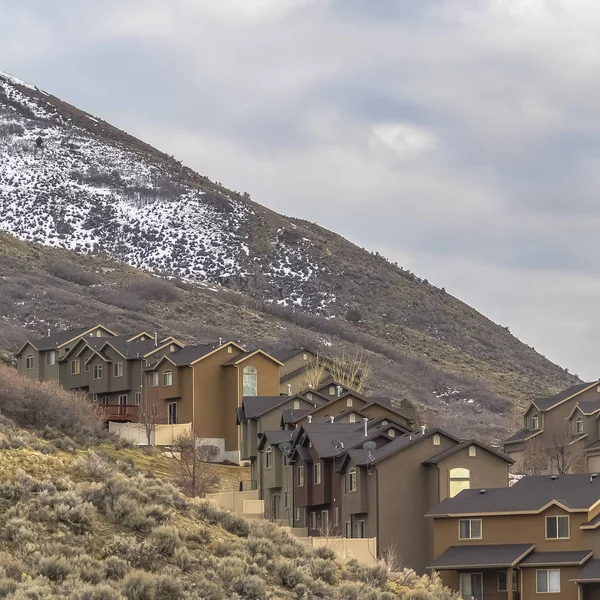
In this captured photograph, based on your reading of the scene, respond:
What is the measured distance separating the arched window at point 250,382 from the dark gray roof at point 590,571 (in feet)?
112

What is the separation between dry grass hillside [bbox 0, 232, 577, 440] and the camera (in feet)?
409

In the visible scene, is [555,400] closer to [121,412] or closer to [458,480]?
[121,412]

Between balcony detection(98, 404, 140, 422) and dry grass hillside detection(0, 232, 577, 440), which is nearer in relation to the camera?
balcony detection(98, 404, 140, 422)

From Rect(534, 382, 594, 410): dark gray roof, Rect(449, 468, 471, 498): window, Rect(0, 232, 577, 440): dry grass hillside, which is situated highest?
Rect(0, 232, 577, 440): dry grass hillside

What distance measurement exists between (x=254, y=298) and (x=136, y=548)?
144 m

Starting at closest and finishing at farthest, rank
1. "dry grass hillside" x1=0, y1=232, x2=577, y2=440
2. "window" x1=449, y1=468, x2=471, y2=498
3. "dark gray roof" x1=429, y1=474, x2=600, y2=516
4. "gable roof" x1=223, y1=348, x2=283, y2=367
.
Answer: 1. "dark gray roof" x1=429, y1=474, x2=600, y2=516
2. "window" x1=449, y1=468, x2=471, y2=498
3. "gable roof" x1=223, y1=348, x2=283, y2=367
4. "dry grass hillside" x1=0, y1=232, x2=577, y2=440

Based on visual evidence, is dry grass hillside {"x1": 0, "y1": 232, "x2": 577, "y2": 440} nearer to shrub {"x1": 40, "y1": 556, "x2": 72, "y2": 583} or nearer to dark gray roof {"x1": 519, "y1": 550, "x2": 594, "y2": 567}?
dark gray roof {"x1": 519, "y1": 550, "x2": 594, "y2": 567}

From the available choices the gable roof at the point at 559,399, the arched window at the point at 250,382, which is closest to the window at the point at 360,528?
the arched window at the point at 250,382

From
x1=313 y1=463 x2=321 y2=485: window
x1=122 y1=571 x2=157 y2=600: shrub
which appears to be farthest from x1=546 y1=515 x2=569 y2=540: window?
x1=122 y1=571 x2=157 y2=600: shrub

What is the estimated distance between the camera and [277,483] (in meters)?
67.8

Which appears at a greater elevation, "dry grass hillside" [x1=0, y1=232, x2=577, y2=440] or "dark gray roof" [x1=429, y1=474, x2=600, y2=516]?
"dry grass hillside" [x1=0, y1=232, x2=577, y2=440]

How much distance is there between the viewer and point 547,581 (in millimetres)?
51844

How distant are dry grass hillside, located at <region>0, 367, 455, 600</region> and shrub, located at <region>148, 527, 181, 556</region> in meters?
0.03

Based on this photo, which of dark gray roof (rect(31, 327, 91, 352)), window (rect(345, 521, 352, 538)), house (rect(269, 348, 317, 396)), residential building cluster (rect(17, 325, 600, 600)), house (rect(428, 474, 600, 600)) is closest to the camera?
house (rect(428, 474, 600, 600))
